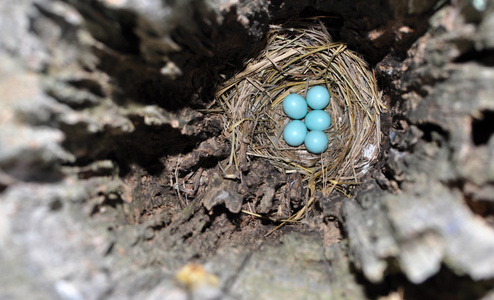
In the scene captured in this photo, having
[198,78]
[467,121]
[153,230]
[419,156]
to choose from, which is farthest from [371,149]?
[153,230]

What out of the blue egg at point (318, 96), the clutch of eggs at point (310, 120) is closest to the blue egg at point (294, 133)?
the clutch of eggs at point (310, 120)

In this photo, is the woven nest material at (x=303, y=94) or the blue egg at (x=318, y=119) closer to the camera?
the woven nest material at (x=303, y=94)

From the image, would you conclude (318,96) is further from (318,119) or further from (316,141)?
(316,141)

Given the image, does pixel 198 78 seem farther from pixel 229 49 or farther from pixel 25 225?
pixel 25 225

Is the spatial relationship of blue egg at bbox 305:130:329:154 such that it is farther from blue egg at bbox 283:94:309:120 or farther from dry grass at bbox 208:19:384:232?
blue egg at bbox 283:94:309:120

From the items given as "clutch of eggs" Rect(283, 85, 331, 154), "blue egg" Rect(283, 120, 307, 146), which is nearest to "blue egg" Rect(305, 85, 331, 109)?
"clutch of eggs" Rect(283, 85, 331, 154)

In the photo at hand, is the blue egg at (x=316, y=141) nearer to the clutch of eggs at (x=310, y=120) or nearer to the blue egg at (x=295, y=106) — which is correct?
the clutch of eggs at (x=310, y=120)
